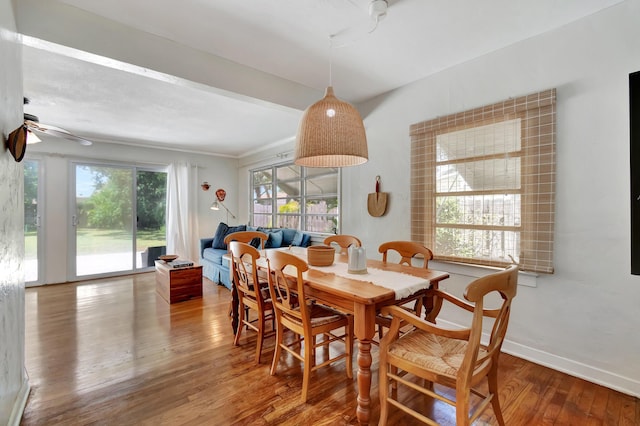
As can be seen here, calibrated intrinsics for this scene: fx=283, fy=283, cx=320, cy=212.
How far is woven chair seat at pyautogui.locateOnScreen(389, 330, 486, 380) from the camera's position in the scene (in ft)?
4.32

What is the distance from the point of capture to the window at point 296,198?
4.27m

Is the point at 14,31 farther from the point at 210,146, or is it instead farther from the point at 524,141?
the point at 210,146

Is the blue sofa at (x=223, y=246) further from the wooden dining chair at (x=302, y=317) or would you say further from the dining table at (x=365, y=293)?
the dining table at (x=365, y=293)

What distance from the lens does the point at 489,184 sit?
245cm

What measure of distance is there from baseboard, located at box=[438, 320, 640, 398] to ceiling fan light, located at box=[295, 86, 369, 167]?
2061 mm

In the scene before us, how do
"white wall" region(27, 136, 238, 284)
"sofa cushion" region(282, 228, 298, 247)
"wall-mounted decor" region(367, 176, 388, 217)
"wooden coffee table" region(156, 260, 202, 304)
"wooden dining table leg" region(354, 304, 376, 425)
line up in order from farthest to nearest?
1. "sofa cushion" region(282, 228, 298, 247)
2. "white wall" region(27, 136, 238, 284)
3. "wooden coffee table" region(156, 260, 202, 304)
4. "wall-mounted decor" region(367, 176, 388, 217)
5. "wooden dining table leg" region(354, 304, 376, 425)

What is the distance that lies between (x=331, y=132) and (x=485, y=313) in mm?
1308

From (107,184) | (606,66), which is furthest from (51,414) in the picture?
(107,184)

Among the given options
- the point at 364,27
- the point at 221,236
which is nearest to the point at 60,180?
the point at 221,236

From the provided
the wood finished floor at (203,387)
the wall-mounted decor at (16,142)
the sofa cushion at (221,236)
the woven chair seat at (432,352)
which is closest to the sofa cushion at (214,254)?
the sofa cushion at (221,236)

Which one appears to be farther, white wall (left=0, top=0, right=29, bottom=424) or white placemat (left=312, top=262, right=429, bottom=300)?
white placemat (left=312, top=262, right=429, bottom=300)

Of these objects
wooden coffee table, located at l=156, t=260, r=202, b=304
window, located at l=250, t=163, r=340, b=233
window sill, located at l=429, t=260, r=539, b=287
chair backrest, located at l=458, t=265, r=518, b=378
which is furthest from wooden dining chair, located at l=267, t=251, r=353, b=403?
wooden coffee table, located at l=156, t=260, r=202, b=304

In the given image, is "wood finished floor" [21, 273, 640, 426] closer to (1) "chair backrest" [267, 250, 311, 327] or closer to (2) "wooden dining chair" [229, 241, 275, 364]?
(2) "wooden dining chair" [229, 241, 275, 364]

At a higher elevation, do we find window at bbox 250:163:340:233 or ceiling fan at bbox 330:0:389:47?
ceiling fan at bbox 330:0:389:47
